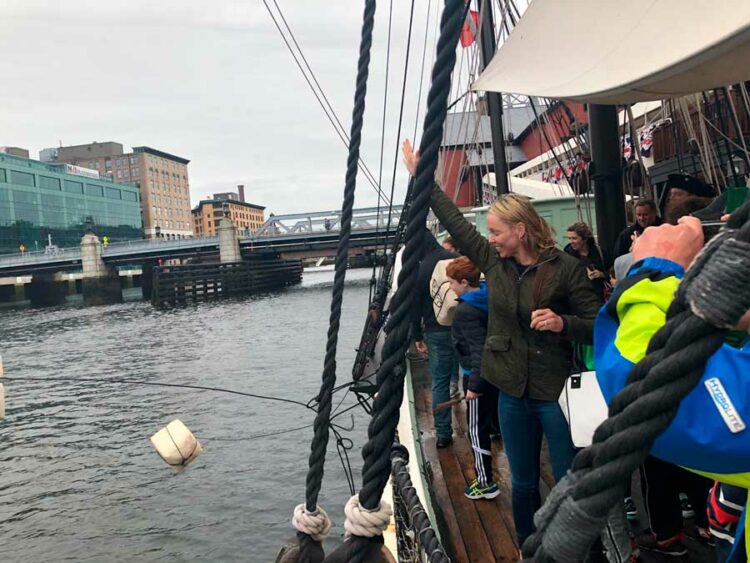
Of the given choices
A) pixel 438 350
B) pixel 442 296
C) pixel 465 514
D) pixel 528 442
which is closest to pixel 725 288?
pixel 528 442

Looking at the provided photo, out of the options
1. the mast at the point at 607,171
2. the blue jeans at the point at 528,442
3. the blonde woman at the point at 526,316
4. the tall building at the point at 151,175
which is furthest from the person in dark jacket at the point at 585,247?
the tall building at the point at 151,175

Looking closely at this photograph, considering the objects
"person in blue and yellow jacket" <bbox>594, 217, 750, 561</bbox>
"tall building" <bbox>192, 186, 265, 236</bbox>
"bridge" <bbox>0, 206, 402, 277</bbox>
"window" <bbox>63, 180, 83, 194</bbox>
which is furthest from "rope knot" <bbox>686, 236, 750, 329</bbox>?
"tall building" <bbox>192, 186, 265, 236</bbox>

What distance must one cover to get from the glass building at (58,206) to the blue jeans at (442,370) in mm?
77950

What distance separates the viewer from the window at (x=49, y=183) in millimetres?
77188

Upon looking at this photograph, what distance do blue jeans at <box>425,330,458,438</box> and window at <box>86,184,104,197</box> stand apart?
295 feet

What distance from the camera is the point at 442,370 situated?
4734 millimetres

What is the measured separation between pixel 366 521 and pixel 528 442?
5.13 ft

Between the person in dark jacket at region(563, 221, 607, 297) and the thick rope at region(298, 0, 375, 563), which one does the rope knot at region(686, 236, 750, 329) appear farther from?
the person in dark jacket at region(563, 221, 607, 297)

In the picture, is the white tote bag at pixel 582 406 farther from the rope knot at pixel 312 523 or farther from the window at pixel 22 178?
the window at pixel 22 178

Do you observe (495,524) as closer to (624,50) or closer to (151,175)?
(624,50)

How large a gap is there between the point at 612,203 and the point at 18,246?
265 ft

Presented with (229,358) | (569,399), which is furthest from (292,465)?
(229,358)

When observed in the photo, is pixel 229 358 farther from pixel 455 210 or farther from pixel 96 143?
pixel 96 143

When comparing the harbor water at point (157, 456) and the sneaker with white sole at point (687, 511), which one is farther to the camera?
the harbor water at point (157, 456)
